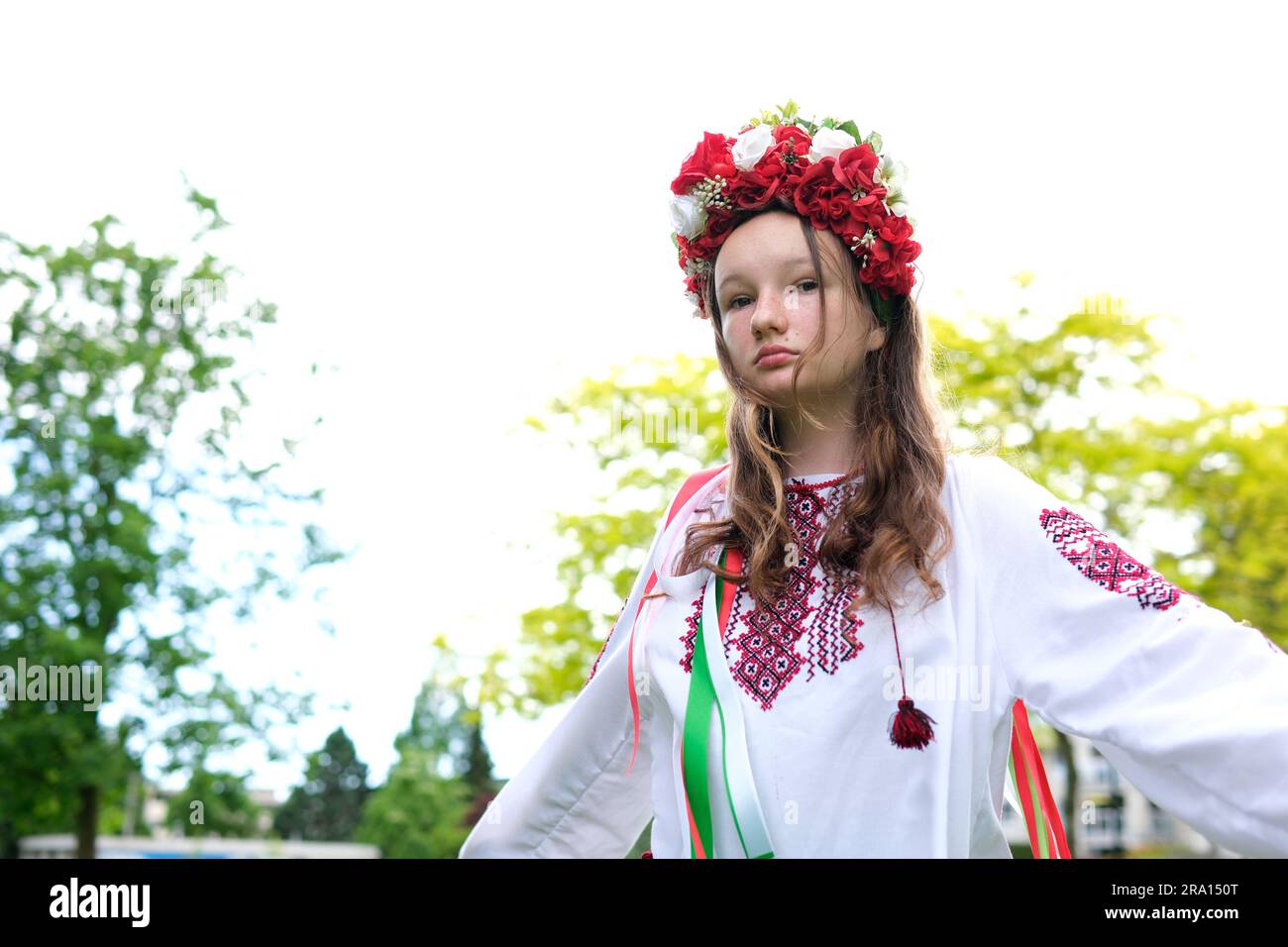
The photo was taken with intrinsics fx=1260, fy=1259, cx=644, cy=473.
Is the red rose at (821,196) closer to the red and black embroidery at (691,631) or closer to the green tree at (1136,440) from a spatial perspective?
the red and black embroidery at (691,631)

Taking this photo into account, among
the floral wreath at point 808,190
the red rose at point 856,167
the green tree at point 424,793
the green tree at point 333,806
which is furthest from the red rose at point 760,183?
the green tree at point 333,806

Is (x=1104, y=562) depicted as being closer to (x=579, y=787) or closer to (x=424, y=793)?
(x=579, y=787)

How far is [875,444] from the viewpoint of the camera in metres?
2.14

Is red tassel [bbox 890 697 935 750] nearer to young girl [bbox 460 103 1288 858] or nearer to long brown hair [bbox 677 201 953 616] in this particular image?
young girl [bbox 460 103 1288 858]

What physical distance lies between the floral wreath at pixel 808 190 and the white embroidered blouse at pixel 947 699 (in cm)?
39

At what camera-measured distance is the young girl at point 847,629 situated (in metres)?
1.68

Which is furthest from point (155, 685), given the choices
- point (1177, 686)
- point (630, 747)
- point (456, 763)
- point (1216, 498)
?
point (456, 763)

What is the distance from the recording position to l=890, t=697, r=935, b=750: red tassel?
5.98ft

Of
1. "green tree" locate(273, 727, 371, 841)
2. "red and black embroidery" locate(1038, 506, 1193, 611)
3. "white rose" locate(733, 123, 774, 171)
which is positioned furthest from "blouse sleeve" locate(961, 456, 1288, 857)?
"green tree" locate(273, 727, 371, 841)

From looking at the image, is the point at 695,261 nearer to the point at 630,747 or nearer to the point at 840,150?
the point at 840,150

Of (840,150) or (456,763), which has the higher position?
(840,150)

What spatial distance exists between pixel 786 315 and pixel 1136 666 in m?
0.79

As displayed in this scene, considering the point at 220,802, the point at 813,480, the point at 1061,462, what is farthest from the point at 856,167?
the point at 220,802
